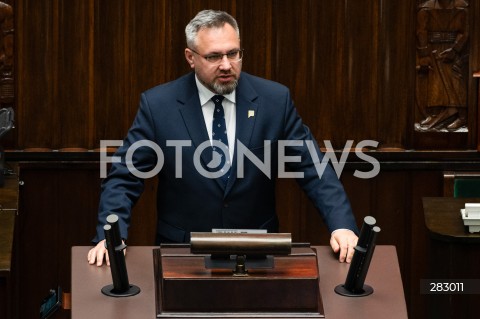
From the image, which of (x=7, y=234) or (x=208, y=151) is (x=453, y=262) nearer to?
(x=208, y=151)

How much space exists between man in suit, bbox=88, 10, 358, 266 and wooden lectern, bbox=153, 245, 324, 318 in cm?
111

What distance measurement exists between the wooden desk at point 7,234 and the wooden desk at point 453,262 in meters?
1.75

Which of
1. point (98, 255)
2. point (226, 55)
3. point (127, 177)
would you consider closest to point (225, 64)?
point (226, 55)

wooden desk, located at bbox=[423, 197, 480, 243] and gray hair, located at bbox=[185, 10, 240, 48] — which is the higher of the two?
gray hair, located at bbox=[185, 10, 240, 48]

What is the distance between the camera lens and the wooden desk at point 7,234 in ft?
13.3

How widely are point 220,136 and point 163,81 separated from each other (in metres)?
1.45

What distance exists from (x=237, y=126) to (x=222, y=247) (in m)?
1.33

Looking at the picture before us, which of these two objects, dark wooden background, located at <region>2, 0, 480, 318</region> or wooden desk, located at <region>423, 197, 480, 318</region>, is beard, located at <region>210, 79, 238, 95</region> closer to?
wooden desk, located at <region>423, 197, 480, 318</region>

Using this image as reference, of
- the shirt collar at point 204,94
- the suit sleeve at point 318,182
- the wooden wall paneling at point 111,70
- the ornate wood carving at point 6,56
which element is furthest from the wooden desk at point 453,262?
the ornate wood carving at point 6,56

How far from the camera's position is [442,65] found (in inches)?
237

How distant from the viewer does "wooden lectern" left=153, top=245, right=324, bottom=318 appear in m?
3.29

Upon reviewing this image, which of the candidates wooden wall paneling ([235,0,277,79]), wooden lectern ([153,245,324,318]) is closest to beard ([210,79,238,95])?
wooden lectern ([153,245,324,318])

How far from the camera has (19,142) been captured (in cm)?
595

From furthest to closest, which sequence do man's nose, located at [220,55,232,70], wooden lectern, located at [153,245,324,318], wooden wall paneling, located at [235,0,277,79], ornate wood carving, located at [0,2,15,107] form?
1. wooden wall paneling, located at [235,0,277,79]
2. ornate wood carving, located at [0,2,15,107]
3. man's nose, located at [220,55,232,70]
4. wooden lectern, located at [153,245,324,318]
